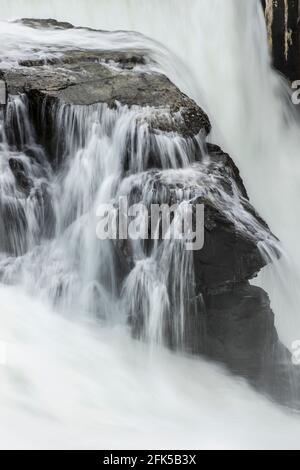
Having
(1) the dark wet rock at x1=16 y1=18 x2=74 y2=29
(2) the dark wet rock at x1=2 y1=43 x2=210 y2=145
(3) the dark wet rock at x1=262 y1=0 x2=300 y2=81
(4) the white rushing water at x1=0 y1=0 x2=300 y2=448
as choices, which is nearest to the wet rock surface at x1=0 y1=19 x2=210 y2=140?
(2) the dark wet rock at x1=2 y1=43 x2=210 y2=145

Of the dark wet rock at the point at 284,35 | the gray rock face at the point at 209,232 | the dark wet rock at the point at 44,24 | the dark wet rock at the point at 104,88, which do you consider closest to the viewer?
the gray rock face at the point at 209,232

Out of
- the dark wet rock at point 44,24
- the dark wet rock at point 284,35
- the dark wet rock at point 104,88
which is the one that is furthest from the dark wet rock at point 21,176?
the dark wet rock at point 284,35

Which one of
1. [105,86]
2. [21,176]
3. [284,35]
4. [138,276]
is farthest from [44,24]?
[138,276]

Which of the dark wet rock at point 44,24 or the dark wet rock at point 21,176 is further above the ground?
the dark wet rock at point 44,24

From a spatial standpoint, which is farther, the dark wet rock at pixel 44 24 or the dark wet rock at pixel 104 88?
the dark wet rock at pixel 44 24

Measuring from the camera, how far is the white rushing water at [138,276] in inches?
180

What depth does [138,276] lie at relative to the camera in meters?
5.56

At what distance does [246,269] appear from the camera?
5508mm

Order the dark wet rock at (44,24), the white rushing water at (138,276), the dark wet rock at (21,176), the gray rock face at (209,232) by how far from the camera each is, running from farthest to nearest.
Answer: the dark wet rock at (44,24) → the dark wet rock at (21,176) → the gray rock face at (209,232) → the white rushing water at (138,276)

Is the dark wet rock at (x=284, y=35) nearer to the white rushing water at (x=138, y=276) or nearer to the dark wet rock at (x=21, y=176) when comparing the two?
the white rushing water at (x=138, y=276)

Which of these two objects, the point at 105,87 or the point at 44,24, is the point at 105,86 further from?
the point at 44,24

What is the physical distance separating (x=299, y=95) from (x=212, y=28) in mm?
1322

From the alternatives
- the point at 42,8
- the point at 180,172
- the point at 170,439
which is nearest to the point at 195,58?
the point at 42,8

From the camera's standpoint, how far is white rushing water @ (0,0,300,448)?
457 centimetres
